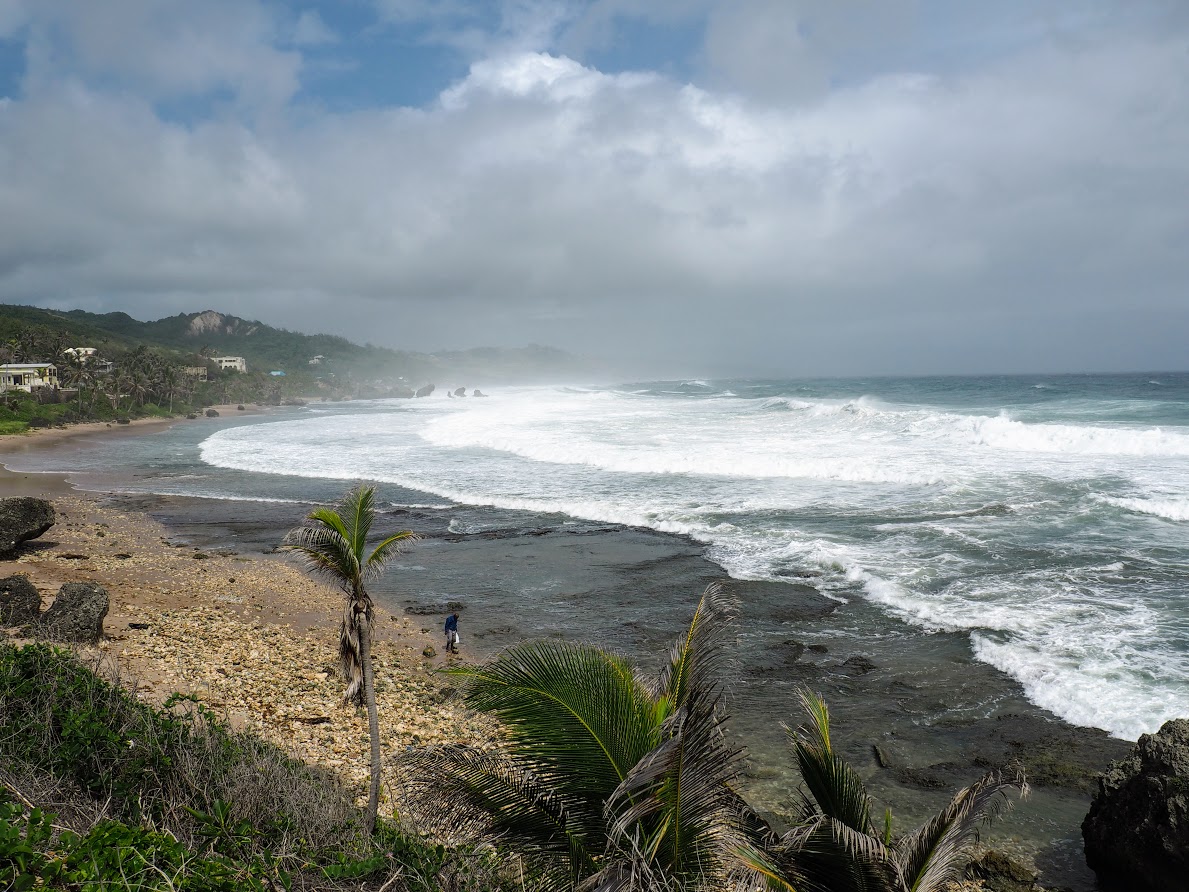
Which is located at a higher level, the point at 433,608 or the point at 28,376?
the point at 28,376

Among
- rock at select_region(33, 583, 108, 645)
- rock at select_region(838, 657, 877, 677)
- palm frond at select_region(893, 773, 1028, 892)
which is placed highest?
palm frond at select_region(893, 773, 1028, 892)

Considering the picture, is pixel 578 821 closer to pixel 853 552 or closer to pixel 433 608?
pixel 433 608

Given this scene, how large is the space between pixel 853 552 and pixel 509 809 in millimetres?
17552

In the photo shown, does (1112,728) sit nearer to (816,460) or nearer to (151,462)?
(816,460)

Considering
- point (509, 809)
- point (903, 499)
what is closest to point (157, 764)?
point (509, 809)

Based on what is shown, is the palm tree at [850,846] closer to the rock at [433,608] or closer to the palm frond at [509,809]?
the palm frond at [509,809]

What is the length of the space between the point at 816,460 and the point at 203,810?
1263 inches

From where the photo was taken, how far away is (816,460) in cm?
3581

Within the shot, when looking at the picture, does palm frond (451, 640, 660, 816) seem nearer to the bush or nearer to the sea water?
the bush

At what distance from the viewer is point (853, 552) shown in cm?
2105

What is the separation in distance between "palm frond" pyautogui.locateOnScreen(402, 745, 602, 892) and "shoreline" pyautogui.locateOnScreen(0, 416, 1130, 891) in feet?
19.0

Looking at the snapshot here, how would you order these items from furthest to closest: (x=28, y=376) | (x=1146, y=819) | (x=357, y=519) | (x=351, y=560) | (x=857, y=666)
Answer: (x=28, y=376) → (x=857, y=666) → (x=357, y=519) → (x=351, y=560) → (x=1146, y=819)

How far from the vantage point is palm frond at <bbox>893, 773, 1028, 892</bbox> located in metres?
4.99

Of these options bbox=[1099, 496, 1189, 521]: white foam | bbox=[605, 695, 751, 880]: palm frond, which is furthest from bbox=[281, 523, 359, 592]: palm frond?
bbox=[1099, 496, 1189, 521]: white foam
